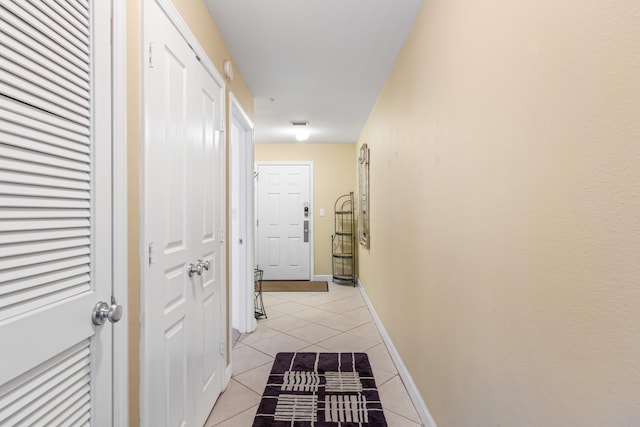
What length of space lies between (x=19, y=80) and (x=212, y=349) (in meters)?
1.81

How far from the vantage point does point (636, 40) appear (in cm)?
66

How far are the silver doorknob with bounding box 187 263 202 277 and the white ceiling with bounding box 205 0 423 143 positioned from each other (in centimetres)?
148

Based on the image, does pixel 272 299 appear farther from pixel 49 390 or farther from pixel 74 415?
pixel 49 390

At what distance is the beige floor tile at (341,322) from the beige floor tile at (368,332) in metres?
0.07

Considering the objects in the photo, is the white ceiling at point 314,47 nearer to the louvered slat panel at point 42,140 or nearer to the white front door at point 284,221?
the louvered slat panel at point 42,140

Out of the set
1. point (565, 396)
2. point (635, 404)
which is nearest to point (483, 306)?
point (565, 396)

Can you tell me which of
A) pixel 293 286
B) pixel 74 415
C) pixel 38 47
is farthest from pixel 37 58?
pixel 293 286

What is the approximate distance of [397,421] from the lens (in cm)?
203

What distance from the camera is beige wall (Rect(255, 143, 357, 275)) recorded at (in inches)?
237

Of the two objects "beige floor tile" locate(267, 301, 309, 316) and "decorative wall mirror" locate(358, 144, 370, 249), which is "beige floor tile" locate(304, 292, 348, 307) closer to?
"beige floor tile" locate(267, 301, 309, 316)

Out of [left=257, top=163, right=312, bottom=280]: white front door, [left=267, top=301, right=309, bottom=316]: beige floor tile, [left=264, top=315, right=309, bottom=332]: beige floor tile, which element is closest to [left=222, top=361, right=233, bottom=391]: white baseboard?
[left=264, top=315, right=309, bottom=332]: beige floor tile

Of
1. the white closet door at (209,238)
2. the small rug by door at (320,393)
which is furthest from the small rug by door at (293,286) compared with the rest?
the white closet door at (209,238)

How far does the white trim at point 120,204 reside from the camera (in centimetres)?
108

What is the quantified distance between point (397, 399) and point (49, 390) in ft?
6.57
